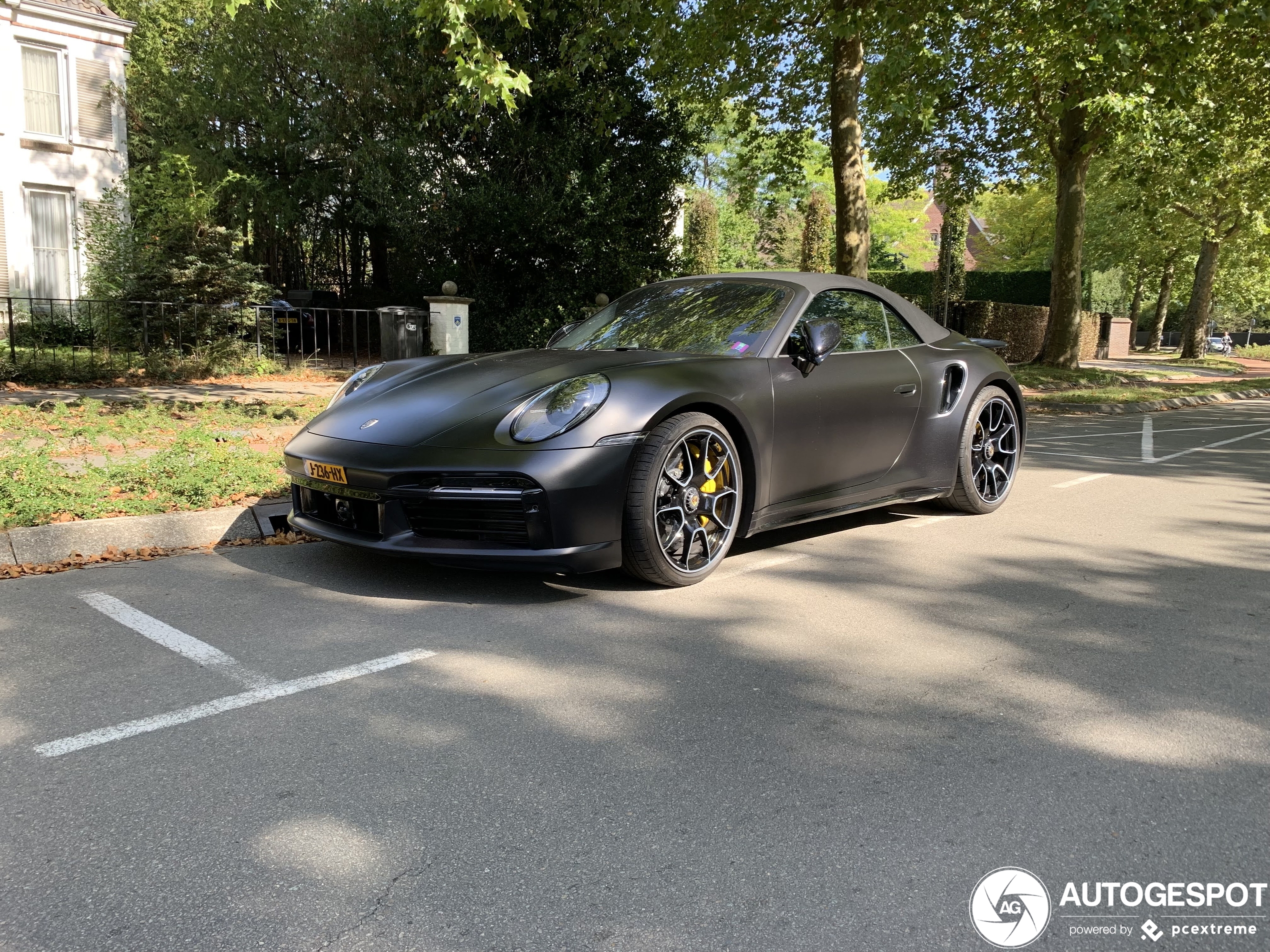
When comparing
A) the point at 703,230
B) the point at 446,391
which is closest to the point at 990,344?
the point at 446,391

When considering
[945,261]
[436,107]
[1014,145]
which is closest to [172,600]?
[436,107]

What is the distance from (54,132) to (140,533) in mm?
19781

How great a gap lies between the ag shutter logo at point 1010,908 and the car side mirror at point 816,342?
2892 millimetres

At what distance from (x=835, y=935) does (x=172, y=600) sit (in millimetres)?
3100

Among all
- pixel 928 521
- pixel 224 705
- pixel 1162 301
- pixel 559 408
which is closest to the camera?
pixel 224 705

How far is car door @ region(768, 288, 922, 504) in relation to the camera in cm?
467

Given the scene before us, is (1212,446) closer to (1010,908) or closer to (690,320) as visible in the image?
(690,320)

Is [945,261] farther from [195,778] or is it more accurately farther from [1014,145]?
[195,778]

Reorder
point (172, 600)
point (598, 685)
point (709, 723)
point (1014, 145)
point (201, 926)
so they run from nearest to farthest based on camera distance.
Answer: point (201, 926), point (709, 723), point (598, 685), point (172, 600), point (1014, 145)

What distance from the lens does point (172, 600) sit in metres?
4.02

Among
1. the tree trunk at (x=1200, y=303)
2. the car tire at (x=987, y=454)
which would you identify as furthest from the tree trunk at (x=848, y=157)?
the tree trunk at (x=1200, y=303)

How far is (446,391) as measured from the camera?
4391 millimetres

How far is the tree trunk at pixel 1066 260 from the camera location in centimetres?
2055

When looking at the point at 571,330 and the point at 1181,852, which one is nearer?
the point at 1181,852
